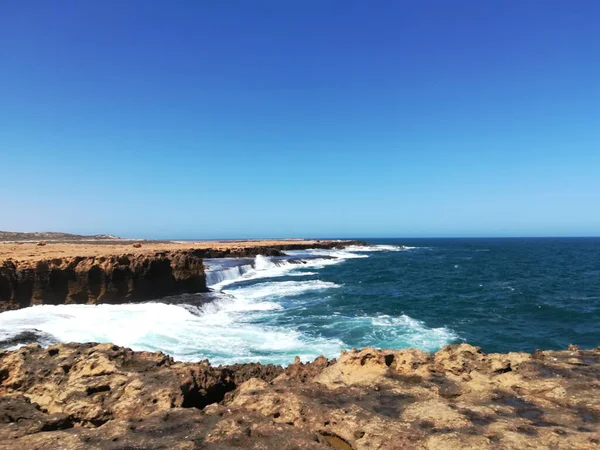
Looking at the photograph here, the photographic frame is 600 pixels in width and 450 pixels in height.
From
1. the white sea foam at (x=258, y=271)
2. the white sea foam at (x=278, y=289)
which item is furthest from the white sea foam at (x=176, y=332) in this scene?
the white sea foam at (x=258, y=271)

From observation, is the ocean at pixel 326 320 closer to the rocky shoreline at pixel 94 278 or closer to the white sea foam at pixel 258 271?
the rocky shoreline at pixel 94 278

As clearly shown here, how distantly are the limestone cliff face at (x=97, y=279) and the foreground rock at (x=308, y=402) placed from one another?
15.8m

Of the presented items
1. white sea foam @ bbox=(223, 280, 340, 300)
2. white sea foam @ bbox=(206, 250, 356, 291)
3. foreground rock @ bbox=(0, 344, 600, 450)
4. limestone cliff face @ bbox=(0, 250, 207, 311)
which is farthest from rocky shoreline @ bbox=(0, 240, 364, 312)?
foreground rock @ bbox=(0, 344, 600, 450)

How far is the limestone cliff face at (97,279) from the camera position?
22.7 metres

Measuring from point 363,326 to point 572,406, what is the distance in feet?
47.2

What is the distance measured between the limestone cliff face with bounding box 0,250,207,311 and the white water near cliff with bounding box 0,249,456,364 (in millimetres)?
1197

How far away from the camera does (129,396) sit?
25.3 feet

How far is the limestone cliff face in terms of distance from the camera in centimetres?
2274

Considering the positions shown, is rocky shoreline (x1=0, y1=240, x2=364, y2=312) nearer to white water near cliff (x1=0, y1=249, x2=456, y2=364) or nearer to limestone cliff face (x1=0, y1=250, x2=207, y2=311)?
limestone cliff face (x1=0, y1=250, x2=207, y2=311)

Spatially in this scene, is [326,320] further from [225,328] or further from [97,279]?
[97,279]

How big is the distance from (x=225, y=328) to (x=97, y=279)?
1061cm

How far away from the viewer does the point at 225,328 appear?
2080 centimetres

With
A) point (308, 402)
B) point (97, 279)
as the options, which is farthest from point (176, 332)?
point (308, 402)

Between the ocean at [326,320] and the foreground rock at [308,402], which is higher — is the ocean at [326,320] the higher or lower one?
the lower one
